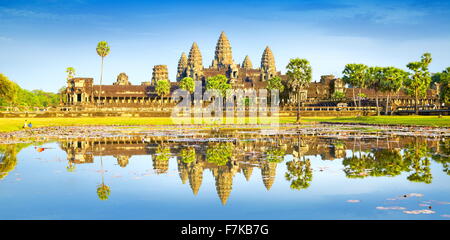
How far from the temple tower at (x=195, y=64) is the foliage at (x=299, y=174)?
458 feet

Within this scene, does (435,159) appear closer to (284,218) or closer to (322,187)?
(322,187)

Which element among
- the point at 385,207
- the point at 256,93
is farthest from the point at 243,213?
the point at 256,93

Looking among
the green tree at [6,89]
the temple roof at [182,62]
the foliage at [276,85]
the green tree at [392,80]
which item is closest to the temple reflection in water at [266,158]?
the green tree at [6,89]

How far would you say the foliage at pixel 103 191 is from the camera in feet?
32.5

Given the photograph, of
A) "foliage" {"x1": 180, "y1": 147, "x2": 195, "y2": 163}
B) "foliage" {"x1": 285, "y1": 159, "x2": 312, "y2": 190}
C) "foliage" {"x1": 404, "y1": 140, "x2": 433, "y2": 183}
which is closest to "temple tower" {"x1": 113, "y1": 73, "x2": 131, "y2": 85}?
"foliage" {"x1": 180, "y1": 147, "x2": 195, "y2": 163}

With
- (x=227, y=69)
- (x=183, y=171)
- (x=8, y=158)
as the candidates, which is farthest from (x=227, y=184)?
(x=227, y=69)

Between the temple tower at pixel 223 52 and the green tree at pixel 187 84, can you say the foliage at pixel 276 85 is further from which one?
the temple tower at pixel 223 52

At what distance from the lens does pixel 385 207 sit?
29.0 ft

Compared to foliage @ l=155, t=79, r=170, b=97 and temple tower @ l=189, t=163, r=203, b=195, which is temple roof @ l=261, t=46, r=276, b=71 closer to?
foliage @ l=155, t=79, r=170, b=97

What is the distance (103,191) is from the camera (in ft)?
34.5

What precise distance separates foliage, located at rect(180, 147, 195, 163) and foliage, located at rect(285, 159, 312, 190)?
3.46 meters

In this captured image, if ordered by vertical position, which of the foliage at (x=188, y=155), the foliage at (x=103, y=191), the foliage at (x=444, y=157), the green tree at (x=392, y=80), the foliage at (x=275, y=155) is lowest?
the foliage at (x=103, y=191)

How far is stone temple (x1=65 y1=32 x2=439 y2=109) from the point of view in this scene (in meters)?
120
